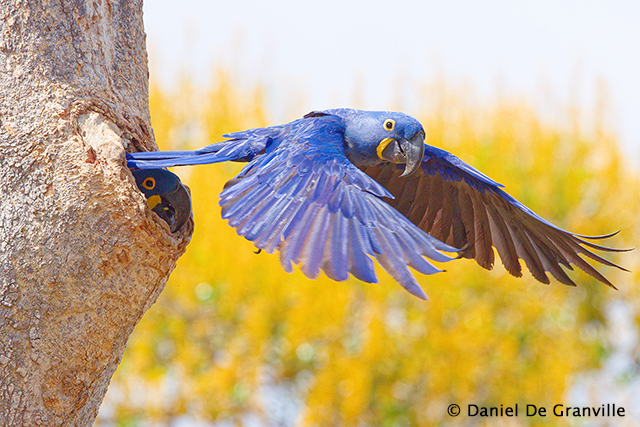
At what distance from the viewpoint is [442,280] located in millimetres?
11406

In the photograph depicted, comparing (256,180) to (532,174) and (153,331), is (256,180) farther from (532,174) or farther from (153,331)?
(532,174)

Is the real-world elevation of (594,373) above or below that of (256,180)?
below

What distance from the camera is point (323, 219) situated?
202cm

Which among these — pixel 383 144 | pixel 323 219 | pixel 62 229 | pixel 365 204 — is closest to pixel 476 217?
pixel 383 144

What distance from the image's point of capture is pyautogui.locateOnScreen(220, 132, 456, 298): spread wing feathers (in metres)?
1.82

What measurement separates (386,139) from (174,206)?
43.9 inches

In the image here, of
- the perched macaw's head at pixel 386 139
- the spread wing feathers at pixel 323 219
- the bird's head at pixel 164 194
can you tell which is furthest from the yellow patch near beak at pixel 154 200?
the perched macaw's head at pixel 386 139

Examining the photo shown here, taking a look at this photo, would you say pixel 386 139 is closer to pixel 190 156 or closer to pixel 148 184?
pixel 190 156

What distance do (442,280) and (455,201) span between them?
331 inches

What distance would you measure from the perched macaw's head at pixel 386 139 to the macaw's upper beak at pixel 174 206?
0.94 meters

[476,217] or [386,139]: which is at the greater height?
[386,139]

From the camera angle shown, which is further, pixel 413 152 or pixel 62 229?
pixel 413 152

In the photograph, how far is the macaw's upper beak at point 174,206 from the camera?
2336 mm

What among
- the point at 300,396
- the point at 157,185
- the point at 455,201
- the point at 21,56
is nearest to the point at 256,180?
the point at 157,185
